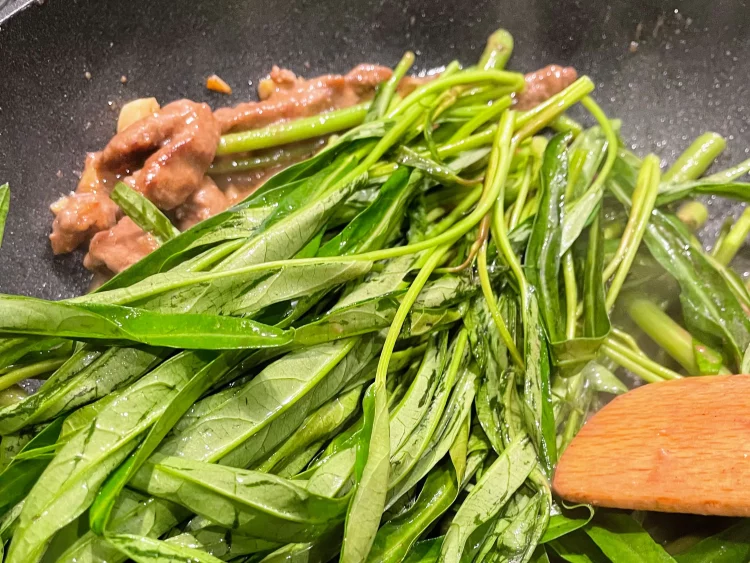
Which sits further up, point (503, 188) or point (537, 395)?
point (503, 188)

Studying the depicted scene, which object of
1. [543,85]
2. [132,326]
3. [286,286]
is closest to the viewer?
[132,326]

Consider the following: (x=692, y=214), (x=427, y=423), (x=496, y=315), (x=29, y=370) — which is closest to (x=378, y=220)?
(x=496, y=315)

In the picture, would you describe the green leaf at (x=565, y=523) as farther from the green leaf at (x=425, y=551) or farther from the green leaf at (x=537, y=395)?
the green leaf at (x=425, y=551)

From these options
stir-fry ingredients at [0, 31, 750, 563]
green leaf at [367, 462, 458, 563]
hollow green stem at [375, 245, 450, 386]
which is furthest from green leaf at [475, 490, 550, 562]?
hollow green stem at [375, 245, 450, 386]

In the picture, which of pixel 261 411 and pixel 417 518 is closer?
pixel 261 411

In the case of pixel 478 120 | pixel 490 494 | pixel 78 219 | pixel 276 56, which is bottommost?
pixel 490 494

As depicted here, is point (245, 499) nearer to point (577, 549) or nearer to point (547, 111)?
point (577, 549)

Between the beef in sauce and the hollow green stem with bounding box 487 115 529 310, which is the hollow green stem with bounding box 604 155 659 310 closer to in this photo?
the hollow green stem with bounding box 487 115 529 310
